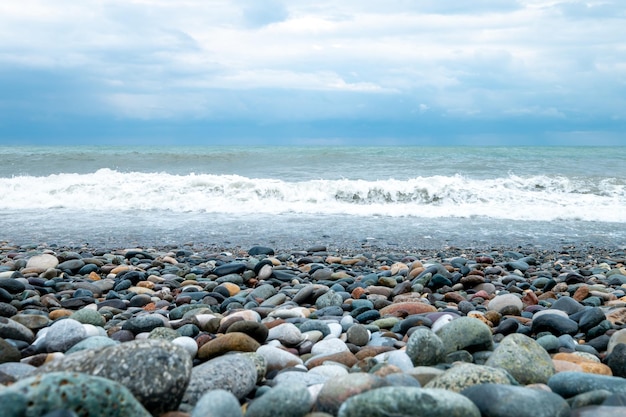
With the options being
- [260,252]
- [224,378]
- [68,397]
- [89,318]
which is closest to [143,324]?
[89,318]

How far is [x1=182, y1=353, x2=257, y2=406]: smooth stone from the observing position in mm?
2025

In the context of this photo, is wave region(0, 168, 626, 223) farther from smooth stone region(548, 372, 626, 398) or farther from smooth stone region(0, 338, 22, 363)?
smooth stone region(548, 372, 626, 398)

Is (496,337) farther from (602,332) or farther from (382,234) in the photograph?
(382,234)

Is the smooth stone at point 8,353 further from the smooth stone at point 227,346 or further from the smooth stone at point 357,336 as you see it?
the smooth stone at point 357,336

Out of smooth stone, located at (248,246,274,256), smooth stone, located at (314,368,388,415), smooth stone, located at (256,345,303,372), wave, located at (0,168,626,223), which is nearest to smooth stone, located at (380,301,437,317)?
smooth stone, located at (256,345,303,372)

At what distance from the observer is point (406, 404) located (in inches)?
65.8

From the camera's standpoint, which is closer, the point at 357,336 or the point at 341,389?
the point at 341,389

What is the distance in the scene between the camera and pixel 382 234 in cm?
780

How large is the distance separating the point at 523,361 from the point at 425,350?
0.40 m

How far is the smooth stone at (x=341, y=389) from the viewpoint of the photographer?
6.09 ft

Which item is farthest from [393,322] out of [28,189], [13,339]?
[28,189]

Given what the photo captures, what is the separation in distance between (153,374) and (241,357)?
50cm

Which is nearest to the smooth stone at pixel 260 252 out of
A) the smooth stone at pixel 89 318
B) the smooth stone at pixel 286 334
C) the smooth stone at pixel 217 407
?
the smooth stone at pixel 89 318

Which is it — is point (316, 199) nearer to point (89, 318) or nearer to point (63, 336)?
point (89, 318)
